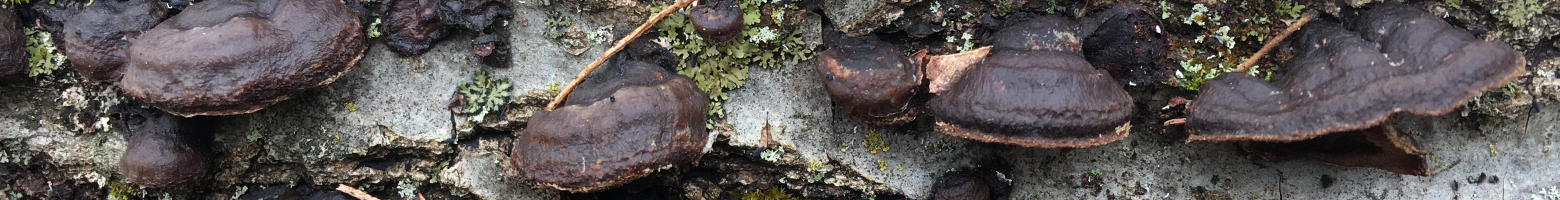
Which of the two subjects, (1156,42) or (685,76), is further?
(685,76)

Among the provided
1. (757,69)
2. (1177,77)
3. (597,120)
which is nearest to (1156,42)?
(1177,77)

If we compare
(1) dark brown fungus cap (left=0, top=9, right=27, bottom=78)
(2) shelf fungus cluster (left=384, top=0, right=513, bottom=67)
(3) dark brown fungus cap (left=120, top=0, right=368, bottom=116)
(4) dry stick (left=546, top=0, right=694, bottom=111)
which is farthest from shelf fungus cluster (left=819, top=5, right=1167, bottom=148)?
(1) dark brown fungus cap (left=0, top=9, right=27, bottom=78)

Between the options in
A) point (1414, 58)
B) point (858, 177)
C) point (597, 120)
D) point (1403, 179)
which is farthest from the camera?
point (858, 177)

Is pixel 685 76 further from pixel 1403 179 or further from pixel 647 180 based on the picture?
pixel 1403 179

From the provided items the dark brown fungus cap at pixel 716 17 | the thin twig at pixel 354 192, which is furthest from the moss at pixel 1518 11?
the thin twig at pixel 354 192

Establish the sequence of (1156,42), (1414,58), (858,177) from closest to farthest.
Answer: (1414,58) < (1156,42) < (858,177)

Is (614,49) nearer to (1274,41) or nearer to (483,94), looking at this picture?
(483,94)

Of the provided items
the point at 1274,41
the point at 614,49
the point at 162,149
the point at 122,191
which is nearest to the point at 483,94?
the point at 614,49
